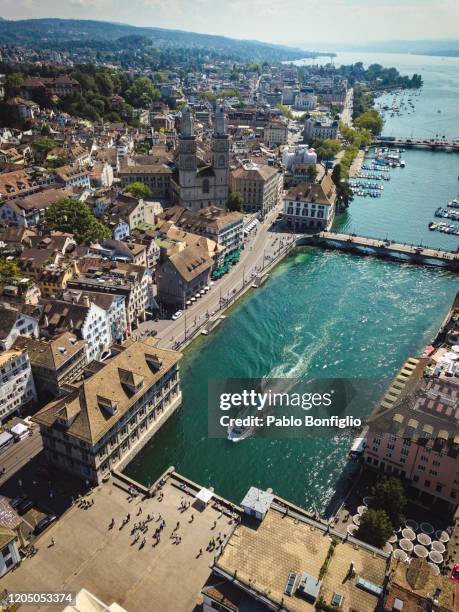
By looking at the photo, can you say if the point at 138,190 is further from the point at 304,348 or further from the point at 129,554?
the point at 129,554

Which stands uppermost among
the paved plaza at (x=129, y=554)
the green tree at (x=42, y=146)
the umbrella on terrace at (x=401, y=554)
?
the green tree at (x=42, y=146)

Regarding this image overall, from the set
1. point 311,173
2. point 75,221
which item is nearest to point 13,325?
point 75,221

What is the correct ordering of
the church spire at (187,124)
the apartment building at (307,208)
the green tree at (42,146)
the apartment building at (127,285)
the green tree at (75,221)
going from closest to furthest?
the apartment building at (127,285) → the green tree at (75,221) → the church spire at (187,124) → the apartment building at (307,208) → the green tree at (42,146)

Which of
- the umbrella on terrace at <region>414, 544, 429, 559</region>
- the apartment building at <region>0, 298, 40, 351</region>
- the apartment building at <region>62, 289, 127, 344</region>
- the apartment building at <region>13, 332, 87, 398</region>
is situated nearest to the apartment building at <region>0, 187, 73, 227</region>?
the apartment building at <region>62, 289, 127, 344</region>

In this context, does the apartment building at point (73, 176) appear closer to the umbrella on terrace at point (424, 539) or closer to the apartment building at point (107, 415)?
the apartment building at point (107, 415)

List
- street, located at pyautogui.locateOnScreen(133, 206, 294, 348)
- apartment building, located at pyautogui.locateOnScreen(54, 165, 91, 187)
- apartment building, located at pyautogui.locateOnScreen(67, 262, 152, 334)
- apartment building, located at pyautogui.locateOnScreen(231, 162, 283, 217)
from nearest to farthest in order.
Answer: apartment building, located at pyautogui.locateOnScreen(67, 262, 152, 334) < street, located at pyautogui.locateOnScreen(133, 206, 294, 348) < apartment building, located at pyautogui.locateOnScreen(54, 165, 91, 187) < apartment building, located at pyautogui.locateOnScreen(231, 162, 283, 217)

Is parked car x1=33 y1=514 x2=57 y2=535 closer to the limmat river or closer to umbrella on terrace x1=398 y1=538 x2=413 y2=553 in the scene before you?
the limmat river

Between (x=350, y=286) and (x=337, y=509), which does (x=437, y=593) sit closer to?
(x=337, y=509)

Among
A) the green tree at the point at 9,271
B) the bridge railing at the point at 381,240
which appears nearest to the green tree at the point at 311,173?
the bridge railing at the point at 381,240
